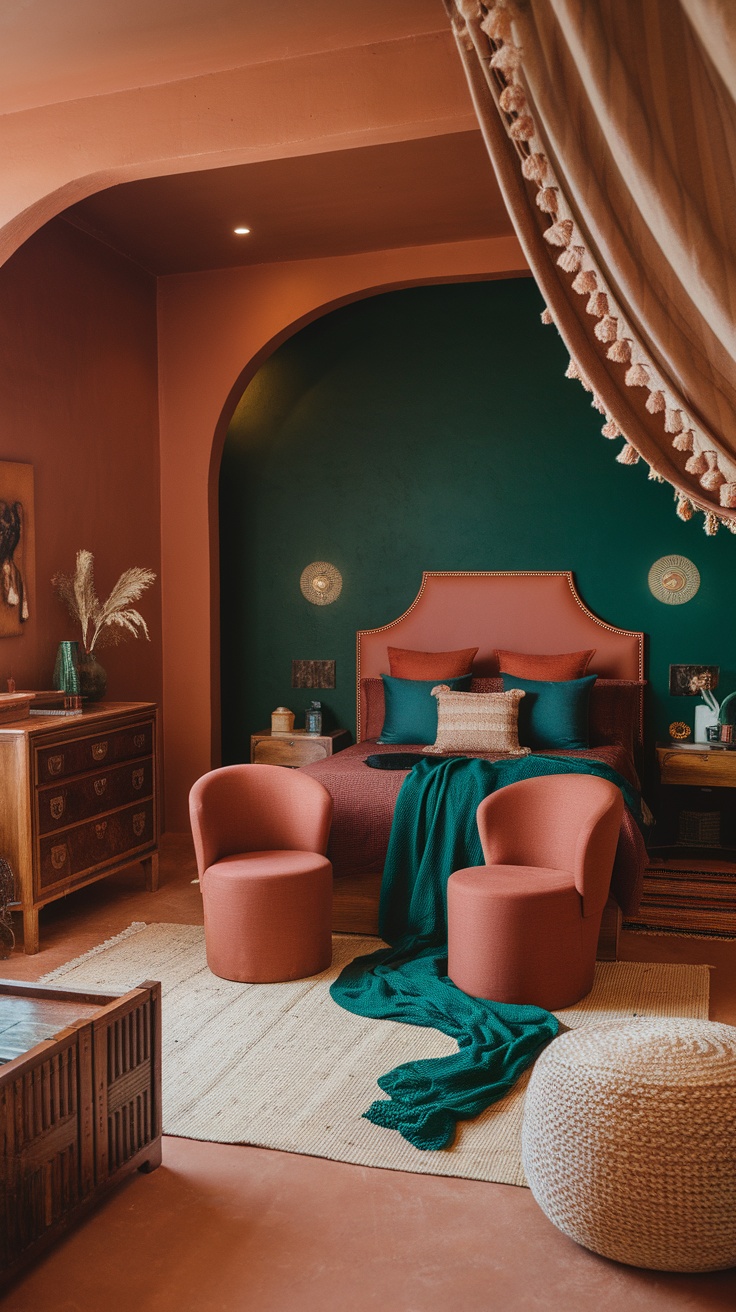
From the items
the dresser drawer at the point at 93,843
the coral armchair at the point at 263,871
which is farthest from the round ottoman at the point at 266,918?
the dresser drawer at the point at 93,843

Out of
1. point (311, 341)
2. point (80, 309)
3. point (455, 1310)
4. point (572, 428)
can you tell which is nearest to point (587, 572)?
point (572, 428)

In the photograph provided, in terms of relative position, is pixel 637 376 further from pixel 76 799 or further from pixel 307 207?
pixel 307 207

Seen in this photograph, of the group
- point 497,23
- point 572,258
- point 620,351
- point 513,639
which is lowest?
point 513,639

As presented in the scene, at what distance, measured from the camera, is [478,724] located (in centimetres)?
507

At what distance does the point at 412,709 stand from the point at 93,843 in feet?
6.04

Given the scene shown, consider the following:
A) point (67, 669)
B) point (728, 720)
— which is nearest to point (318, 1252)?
point (67, 669)

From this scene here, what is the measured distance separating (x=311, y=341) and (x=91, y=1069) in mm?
4872

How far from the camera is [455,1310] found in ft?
6.36

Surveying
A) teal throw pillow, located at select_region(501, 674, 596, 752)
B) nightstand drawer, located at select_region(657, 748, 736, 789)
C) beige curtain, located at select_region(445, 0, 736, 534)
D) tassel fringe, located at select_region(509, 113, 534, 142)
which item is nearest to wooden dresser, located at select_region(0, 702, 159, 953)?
teal throw pillow, located at select_region(501, 674, 596, 752)

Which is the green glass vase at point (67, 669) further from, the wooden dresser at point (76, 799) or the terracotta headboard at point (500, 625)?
the terracotta headboard at point (500, 625)

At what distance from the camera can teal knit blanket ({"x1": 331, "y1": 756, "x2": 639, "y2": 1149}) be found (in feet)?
8.95

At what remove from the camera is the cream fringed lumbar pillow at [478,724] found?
5.02 metres

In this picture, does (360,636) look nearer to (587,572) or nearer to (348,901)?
(587,572)

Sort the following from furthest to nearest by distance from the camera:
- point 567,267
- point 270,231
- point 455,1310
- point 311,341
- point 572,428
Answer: point 311,341
point 572,428
point 270,231
point 455,1310
point 567,267
